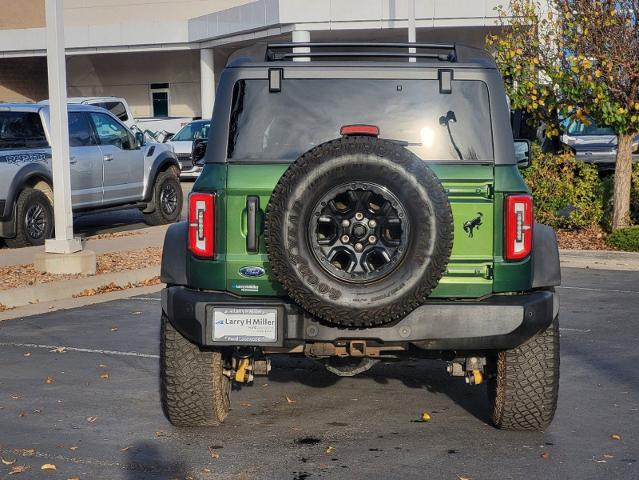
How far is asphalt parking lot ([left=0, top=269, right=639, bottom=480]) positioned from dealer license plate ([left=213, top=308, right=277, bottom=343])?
614 mm

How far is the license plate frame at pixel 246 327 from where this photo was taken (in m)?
6.12

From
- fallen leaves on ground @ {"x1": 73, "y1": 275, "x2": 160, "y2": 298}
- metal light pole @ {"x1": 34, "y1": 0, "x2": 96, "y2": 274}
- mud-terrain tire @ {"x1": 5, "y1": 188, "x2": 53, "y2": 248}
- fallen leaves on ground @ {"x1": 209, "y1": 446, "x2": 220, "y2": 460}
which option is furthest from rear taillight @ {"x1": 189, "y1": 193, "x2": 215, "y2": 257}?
mud-terrain tire @ {"x1": 5, "y1": 188, "x2": 53, "y2": 248}

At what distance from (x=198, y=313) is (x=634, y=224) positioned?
12.2 meters

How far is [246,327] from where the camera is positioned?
615 centimetres

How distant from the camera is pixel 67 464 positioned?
6.04 meters

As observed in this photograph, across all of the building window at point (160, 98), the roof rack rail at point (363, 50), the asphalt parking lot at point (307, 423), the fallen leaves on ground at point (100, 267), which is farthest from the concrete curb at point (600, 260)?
the building window at point (160, 98)

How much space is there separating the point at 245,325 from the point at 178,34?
139 ft

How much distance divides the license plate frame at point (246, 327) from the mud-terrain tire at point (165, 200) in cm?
1345

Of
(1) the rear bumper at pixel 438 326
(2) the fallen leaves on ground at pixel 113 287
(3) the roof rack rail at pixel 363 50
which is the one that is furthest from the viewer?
(2) the fallen leaves on ground at pixel 113 287

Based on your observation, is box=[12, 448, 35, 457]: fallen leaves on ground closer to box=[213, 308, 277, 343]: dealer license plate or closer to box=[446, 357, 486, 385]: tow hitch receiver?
box=[213, 308, 277, 343]: dealer license plate

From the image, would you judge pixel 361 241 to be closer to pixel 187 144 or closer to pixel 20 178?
pixel 20 178

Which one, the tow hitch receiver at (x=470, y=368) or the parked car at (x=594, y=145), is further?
the parked car at (x=594, y=145)

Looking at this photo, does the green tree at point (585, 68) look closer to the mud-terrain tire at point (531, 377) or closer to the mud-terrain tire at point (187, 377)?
the mud-terrain tire at point (531, 377)

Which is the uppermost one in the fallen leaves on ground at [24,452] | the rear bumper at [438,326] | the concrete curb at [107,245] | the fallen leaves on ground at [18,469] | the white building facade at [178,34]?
the white building facade at [178,34]
